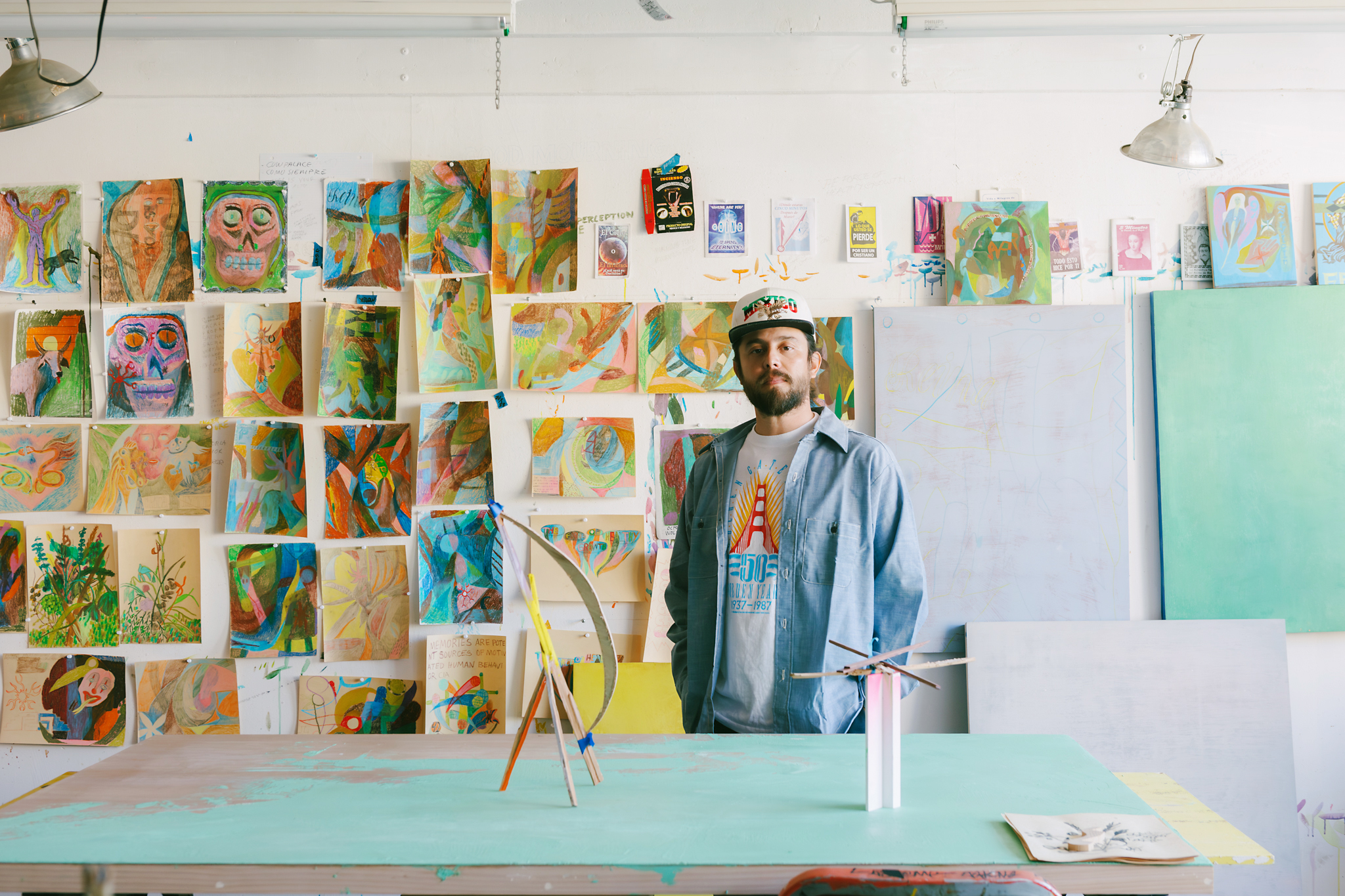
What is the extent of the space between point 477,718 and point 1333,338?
2.95 meters

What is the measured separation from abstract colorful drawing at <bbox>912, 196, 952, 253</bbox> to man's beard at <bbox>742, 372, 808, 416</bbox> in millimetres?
1032

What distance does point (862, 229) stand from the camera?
2842mm

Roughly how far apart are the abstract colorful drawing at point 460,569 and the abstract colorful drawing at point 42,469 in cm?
117

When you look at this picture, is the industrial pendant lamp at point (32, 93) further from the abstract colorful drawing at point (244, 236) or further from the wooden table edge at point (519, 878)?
the wooden table edge at point (519, 878)

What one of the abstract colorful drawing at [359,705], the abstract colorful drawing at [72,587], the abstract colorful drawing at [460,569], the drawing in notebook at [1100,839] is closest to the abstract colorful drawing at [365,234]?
the abstract colorful drawing at [460,569]

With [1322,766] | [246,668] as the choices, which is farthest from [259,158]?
[1322,766]

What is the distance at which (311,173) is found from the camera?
2.90 meters

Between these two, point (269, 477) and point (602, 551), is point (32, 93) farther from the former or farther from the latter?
point (602, 551)

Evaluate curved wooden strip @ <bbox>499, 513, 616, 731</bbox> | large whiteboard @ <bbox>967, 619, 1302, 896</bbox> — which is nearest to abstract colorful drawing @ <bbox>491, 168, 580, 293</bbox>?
curved wooden strip @ <bbox>499, 513, 616, 731</bbox>

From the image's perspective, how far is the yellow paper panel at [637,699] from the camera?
277cm

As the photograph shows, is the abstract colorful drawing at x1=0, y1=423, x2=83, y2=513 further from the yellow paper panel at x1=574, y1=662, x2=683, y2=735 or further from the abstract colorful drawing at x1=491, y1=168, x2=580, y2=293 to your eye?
the yellow paper panel at x1=574, y1=662, x2=683, y2=735

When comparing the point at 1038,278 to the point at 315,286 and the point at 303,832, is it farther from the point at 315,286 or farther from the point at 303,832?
the point at 303,832

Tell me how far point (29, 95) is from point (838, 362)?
7.28ft

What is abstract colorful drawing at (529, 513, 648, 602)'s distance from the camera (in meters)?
2.84
